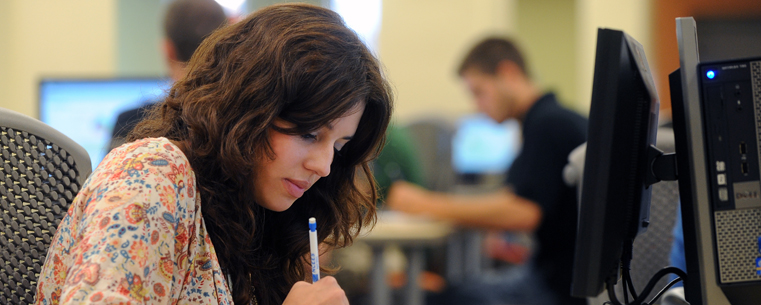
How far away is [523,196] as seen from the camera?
272cm

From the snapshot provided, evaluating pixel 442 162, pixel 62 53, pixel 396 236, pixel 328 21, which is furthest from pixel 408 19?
pixel 328 21

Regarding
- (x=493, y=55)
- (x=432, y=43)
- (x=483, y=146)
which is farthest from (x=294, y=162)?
(x=432, y=43)

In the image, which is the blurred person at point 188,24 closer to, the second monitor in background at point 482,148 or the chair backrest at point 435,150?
the chair backrest at point 435,150

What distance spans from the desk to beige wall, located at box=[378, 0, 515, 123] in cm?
251

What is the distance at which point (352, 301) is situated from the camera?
9.47 ft

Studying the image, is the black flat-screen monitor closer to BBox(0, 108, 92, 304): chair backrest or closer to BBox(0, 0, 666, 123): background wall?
BBox(0, 108, 92, 304): chair backrest

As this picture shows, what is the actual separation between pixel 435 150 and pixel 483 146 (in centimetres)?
37

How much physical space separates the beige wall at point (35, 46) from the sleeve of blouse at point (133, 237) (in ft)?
12.0

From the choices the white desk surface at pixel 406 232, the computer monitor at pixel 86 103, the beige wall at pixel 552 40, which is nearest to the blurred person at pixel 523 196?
the white desk surface at pixel 406 232

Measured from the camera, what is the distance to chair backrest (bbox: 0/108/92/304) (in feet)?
2.80

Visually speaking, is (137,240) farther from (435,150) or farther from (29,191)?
(435,150)

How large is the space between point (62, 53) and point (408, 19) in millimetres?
2537

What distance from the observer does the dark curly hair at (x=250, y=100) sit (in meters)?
0.91

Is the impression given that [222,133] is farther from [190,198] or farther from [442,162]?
[442,162]
